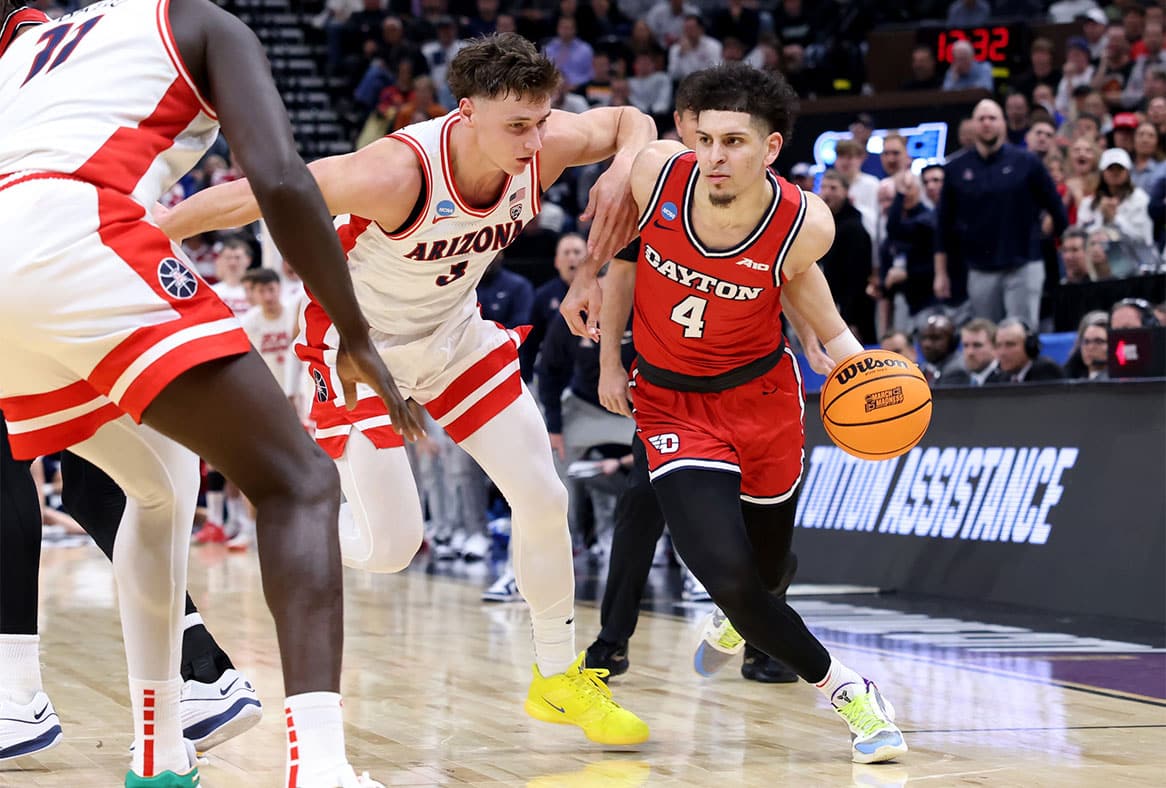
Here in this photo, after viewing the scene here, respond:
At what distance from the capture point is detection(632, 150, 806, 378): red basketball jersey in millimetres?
4680

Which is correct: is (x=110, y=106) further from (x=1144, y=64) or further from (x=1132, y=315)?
(x=1144, y=64)

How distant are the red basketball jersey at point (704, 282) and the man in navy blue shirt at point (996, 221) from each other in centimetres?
581

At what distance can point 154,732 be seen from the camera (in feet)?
11.6

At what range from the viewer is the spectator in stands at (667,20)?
59.7 feet

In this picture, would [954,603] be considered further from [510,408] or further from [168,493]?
[168,493]

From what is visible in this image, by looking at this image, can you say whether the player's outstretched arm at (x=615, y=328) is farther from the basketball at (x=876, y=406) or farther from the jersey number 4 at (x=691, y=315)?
the basketball at (x=876, y=406)

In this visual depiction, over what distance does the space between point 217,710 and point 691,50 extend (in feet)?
45.1

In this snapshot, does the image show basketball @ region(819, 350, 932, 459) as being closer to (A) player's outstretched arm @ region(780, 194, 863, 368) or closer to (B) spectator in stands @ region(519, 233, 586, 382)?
(A) player's outstretched arm @ region(780, 194, 863, 368)

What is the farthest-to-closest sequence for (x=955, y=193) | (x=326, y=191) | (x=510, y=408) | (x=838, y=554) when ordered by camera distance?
1. (x=955, y=193)
2. (x=838, y=554)
3. (x=510, y=408)
4. (x=326, y=191)

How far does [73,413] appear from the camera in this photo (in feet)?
10.8

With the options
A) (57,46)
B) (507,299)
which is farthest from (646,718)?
(507,299)

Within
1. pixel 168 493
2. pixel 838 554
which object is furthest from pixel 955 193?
pixel 168 493

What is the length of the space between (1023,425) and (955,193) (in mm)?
3149

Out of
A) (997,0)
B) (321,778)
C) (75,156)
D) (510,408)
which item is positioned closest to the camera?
(321,778)
